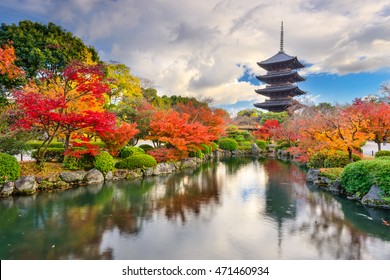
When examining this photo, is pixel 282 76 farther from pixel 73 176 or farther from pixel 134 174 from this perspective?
pixel 73 176

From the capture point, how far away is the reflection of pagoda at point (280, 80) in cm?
3725

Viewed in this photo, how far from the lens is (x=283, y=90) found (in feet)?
122

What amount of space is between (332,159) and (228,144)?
45.8 feet

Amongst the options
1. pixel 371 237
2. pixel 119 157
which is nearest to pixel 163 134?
pixel 119 157

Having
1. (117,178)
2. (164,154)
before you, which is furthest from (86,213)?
(164,154)

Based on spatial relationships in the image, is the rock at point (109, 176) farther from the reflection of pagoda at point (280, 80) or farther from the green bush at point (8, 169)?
the reflection of pagoda at point (280, 80)

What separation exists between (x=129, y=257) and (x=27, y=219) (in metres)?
3.57

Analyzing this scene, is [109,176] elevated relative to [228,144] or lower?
lower

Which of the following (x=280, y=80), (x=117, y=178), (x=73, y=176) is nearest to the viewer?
(x=73, y=176)

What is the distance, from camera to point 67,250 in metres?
5.14

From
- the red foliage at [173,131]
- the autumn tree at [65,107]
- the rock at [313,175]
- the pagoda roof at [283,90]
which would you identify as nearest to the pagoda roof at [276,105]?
the pagoda roof at [283,90]

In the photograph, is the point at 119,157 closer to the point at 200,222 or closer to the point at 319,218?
the point at 200,222

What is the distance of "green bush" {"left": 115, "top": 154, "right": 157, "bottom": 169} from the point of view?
41.2ft

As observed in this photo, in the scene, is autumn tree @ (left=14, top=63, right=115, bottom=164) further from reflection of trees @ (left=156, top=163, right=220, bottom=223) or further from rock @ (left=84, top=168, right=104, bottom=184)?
reflection of trees @ (left=156, top=163, right=220, bottom=223)
